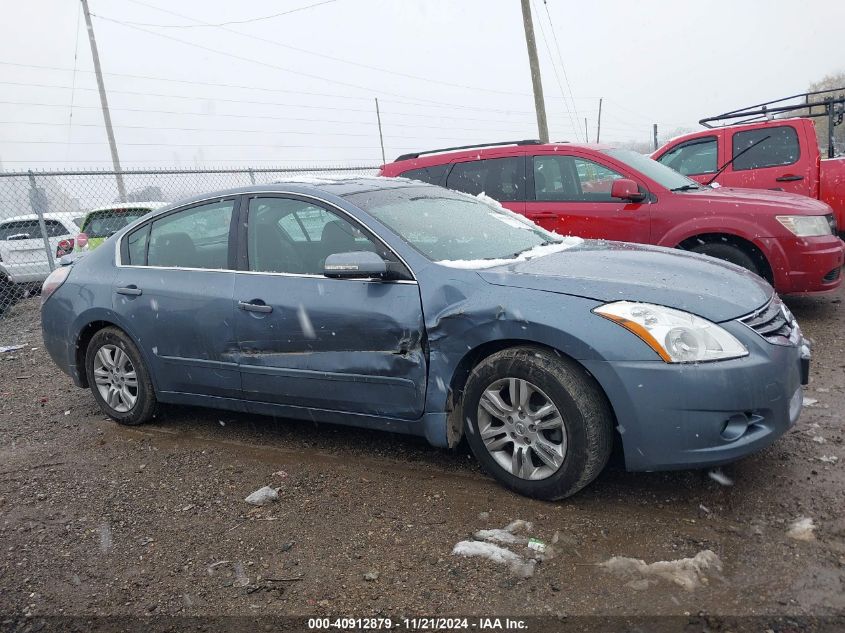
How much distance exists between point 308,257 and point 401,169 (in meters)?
3.84

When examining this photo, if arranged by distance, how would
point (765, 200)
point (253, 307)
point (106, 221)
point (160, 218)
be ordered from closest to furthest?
point (253, 307) < point (160, 218) < point (765, 200) < point (106, 221)

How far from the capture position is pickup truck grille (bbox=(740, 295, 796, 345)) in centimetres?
306

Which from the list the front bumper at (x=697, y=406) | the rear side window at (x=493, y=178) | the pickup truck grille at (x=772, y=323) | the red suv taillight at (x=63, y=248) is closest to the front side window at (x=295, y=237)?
the front bumper at (x=697, y=406)

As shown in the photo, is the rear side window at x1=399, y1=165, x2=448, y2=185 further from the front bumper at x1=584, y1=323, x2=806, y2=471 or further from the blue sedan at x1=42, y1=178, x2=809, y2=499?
the front bumper at x1=584, y1=323, x2=806, y2=471

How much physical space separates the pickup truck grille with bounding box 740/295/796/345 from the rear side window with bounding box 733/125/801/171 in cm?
583

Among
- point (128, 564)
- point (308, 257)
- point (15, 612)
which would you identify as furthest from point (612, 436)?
point (15, 612)

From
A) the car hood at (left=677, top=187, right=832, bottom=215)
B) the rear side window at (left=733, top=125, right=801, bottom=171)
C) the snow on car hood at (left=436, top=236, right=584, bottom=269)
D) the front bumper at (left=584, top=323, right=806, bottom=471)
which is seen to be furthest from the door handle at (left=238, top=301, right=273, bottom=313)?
the rear side window at (left=733, top=125, right=801, bottom=171)

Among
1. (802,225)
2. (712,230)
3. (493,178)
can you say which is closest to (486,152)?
(493,178)

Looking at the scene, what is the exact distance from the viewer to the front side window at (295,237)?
149 inches

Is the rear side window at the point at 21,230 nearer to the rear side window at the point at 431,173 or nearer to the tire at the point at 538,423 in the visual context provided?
the rear side window at the point at 431,173

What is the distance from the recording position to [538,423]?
10.2 feet

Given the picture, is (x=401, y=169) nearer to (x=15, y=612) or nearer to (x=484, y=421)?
(x=484, y=421)

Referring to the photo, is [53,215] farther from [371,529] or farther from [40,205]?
[371,529]

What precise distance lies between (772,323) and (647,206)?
3360 mm
